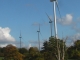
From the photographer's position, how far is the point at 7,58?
105375 millimetres

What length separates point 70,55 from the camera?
124312 millimetres

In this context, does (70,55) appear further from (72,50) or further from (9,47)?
(9,47)

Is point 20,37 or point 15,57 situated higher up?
point 20,37

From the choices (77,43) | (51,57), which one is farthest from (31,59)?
(77,43)

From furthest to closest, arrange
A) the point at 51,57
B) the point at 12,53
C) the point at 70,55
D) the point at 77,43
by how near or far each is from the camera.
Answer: the point at 77,43, the point at 70,55, the point at 12,53, the point at 51,57

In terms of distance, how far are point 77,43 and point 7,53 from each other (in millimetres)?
44419

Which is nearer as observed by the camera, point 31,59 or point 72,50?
point 31,59

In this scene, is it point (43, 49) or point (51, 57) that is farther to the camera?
point (43, 49)

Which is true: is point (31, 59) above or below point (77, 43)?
below

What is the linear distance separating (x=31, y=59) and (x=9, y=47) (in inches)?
377

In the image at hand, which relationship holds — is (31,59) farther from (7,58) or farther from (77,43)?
(77,43)

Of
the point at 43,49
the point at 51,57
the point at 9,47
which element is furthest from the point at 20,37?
the point at 51,57

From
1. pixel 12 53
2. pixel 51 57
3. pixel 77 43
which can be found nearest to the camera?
pixel 51 57

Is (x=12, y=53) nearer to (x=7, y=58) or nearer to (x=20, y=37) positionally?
(x=7, y=58)
